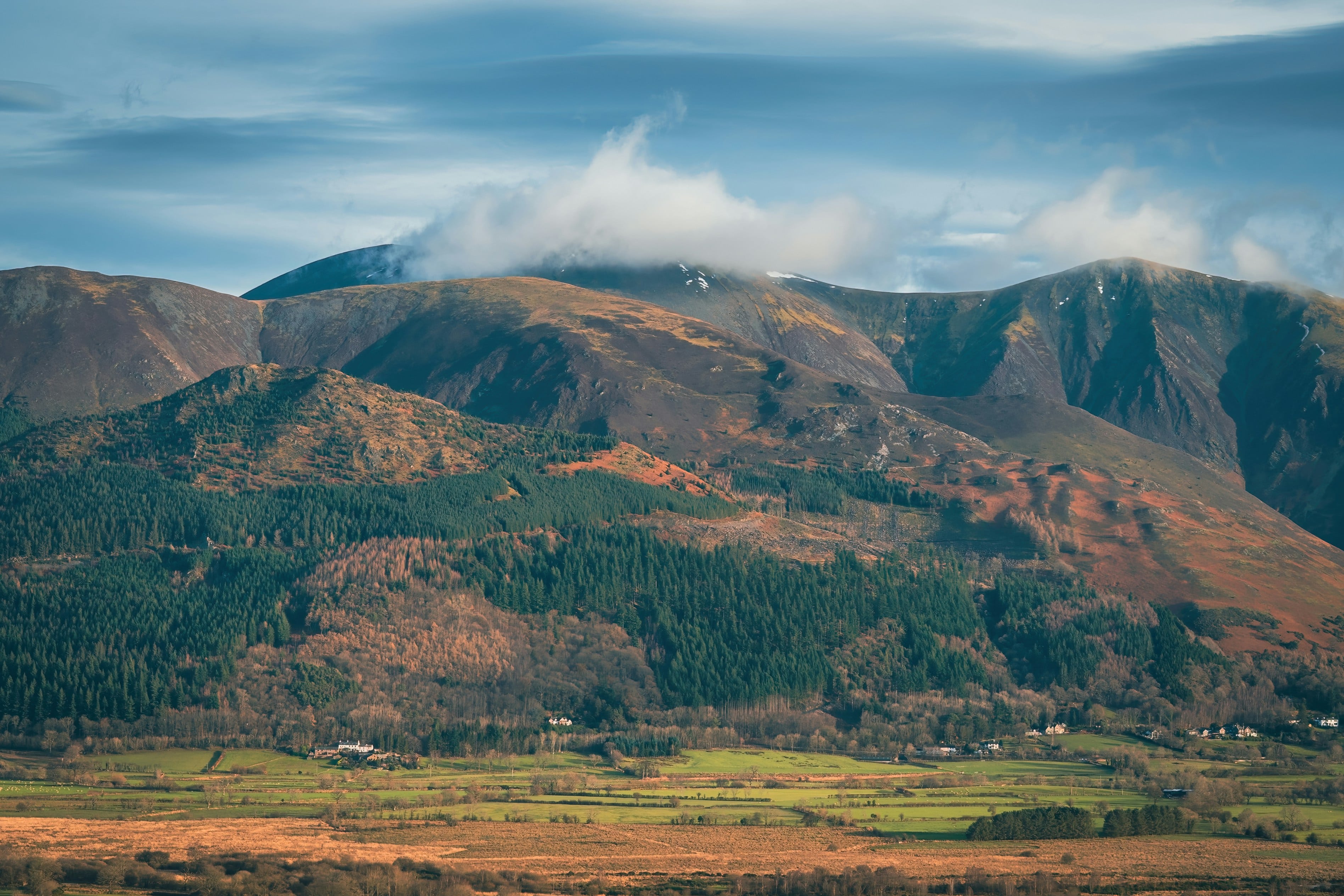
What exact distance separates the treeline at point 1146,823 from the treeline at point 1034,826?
2.32 metres

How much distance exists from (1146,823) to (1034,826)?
1505cm

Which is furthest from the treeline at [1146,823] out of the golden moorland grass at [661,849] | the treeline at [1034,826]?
the golden moorland grass at [661,849]

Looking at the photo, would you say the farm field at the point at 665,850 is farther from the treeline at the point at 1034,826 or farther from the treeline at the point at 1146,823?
the treeline at the point at 1146,823

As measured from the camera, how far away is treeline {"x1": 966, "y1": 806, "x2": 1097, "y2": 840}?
600ft

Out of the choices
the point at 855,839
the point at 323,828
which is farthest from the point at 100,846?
the point at 855,839

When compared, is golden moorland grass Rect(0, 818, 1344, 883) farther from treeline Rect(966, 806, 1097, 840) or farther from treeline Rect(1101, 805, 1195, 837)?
treeline Rect(1101, 805, 1195, 837)

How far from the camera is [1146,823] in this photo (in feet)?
620

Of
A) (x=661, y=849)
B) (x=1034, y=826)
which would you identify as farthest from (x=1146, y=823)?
(x=661, y=849)

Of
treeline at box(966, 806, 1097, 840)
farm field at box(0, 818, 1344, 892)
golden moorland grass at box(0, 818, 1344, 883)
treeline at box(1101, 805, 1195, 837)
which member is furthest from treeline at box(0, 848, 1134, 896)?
treeline at box(1101, 805, 1195, 837)

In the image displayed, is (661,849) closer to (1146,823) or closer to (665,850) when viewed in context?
(665,850)

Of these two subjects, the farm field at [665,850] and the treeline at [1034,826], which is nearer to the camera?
the farm field at [665,850]

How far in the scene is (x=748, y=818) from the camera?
190m

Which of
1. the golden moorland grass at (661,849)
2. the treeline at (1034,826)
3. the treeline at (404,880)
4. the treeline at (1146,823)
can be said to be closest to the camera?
the treeline at (404,880)

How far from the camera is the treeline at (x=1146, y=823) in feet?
614
